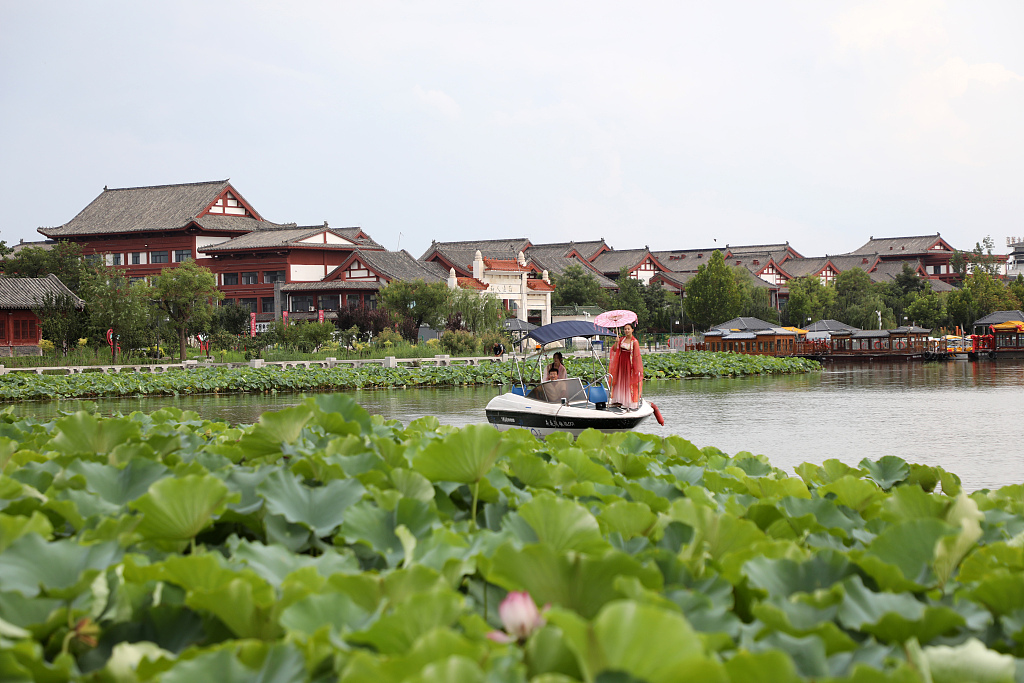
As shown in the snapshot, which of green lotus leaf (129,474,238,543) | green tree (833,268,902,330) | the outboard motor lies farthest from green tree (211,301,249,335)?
green lotus leaf (129,474,238,543)

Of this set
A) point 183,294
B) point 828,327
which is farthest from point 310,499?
point 828,327

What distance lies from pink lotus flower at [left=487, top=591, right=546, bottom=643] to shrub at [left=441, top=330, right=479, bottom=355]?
3682 cm

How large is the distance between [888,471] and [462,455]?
7.53ft

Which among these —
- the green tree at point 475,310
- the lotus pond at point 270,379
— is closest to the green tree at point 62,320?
the lotus pond at point 270,379

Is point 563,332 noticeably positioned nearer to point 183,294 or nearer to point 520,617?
point 520,617

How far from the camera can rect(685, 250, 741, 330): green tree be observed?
187 feet

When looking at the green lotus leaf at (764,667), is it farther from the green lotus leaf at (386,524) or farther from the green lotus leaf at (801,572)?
the green lotus leaf at (386,524)

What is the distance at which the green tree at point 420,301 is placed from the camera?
43.3 meters

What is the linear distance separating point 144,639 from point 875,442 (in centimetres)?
1359

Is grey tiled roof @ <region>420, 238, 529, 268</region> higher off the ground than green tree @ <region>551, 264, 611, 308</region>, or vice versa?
grey tiled roof @ <region>420, 238, 529, 268</region>

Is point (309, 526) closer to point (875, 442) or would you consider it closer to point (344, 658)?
point (344, 658)

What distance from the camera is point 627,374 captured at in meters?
12.8

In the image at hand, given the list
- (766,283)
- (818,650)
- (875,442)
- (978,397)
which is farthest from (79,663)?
(766,283)

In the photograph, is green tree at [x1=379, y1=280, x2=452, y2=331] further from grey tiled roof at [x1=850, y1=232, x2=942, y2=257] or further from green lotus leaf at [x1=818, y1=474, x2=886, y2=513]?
grey tiled roof at [x1=850, y1=232, x2=942, y2=257]
